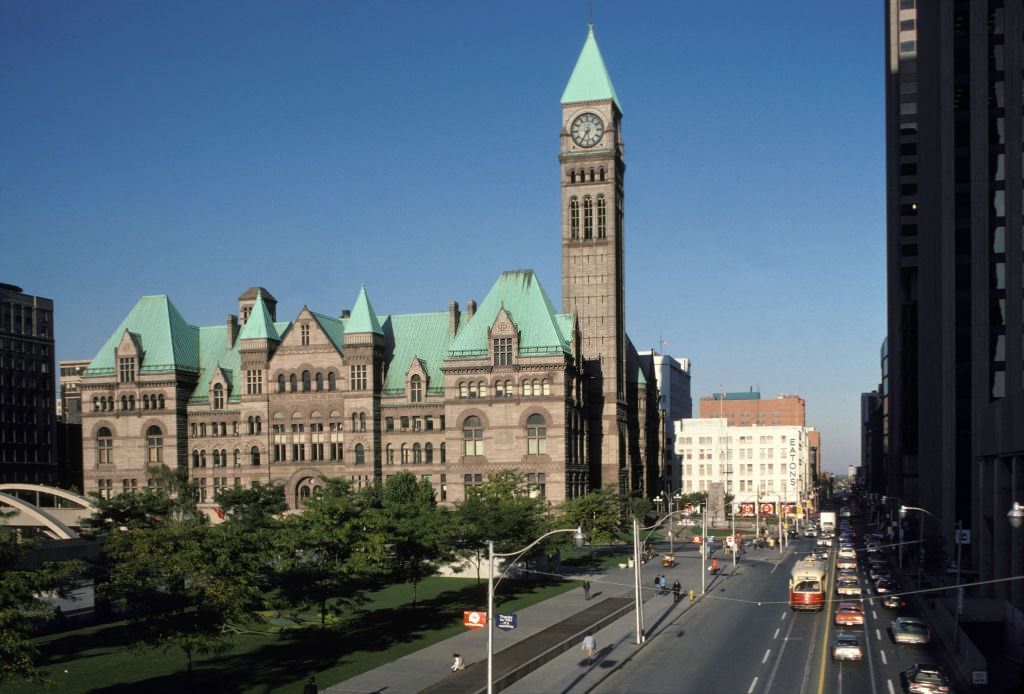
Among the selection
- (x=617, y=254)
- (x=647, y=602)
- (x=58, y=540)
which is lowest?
(x=647, y=602)

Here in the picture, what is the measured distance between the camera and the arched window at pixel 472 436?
11338 cm

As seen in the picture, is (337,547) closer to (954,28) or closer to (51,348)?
(954,28)

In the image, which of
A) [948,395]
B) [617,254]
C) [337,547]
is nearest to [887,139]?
[617,254]

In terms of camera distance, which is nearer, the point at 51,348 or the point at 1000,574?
the point at 1000,574

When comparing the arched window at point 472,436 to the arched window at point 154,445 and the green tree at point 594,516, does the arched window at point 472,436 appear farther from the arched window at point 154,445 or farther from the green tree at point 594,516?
the arched window at point 154,445

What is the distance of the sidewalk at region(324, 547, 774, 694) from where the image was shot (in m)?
47.5

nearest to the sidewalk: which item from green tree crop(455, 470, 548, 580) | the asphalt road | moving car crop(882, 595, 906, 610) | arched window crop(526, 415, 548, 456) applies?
the asphalt road

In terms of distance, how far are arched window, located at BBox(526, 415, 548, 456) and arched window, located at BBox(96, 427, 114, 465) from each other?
173 feet

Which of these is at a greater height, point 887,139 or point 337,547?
point 887,139

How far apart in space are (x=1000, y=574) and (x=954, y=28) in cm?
5281

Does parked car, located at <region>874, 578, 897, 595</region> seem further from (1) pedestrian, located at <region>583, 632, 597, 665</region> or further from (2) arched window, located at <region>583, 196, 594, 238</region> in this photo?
(2) arched window, located at <region>583, 196, 594, 238</region>

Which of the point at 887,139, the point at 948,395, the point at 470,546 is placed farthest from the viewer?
the point at 887,139

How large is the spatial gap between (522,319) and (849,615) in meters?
58.5

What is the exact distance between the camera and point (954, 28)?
9444cm
